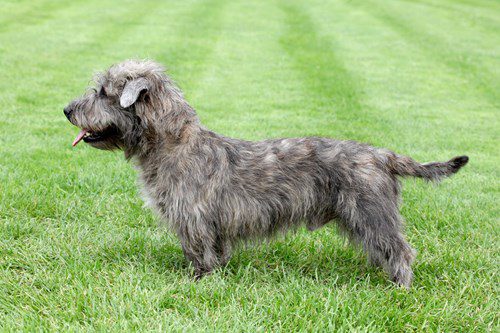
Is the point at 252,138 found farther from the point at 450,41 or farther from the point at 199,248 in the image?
the point at 450,41

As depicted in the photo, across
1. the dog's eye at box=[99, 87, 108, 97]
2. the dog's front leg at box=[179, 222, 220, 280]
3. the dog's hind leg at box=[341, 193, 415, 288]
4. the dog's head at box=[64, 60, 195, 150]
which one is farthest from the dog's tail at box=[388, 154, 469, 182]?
the dog's eye at box=[99, 87, 108, 97]

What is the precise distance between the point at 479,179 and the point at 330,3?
60.0 feet

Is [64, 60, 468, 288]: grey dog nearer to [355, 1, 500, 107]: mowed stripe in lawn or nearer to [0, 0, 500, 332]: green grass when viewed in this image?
[0, 0, 500, 332]: green grass

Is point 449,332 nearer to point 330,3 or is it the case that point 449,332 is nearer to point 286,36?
point 286,36

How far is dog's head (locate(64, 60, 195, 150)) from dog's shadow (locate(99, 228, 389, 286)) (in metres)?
0.83

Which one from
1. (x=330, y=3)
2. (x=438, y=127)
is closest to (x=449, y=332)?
(x=438, y=127)

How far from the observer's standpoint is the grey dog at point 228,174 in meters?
3.93

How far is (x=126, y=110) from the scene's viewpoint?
393 cm

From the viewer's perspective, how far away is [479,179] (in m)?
6.58

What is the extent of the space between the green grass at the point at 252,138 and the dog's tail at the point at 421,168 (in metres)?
0.70

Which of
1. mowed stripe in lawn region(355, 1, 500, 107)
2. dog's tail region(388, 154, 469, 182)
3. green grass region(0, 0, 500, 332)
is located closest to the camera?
green grass region(0, 0, 500, 332)

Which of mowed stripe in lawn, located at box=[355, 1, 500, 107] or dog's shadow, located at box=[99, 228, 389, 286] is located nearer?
dog's shadow, located at box=[99, 228, 389, 286]

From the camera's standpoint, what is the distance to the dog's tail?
4027 mm

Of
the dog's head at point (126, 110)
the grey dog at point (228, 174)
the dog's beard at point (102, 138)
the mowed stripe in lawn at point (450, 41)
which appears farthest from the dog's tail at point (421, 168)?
the mowed stripe in lawn at point (450, 41)
